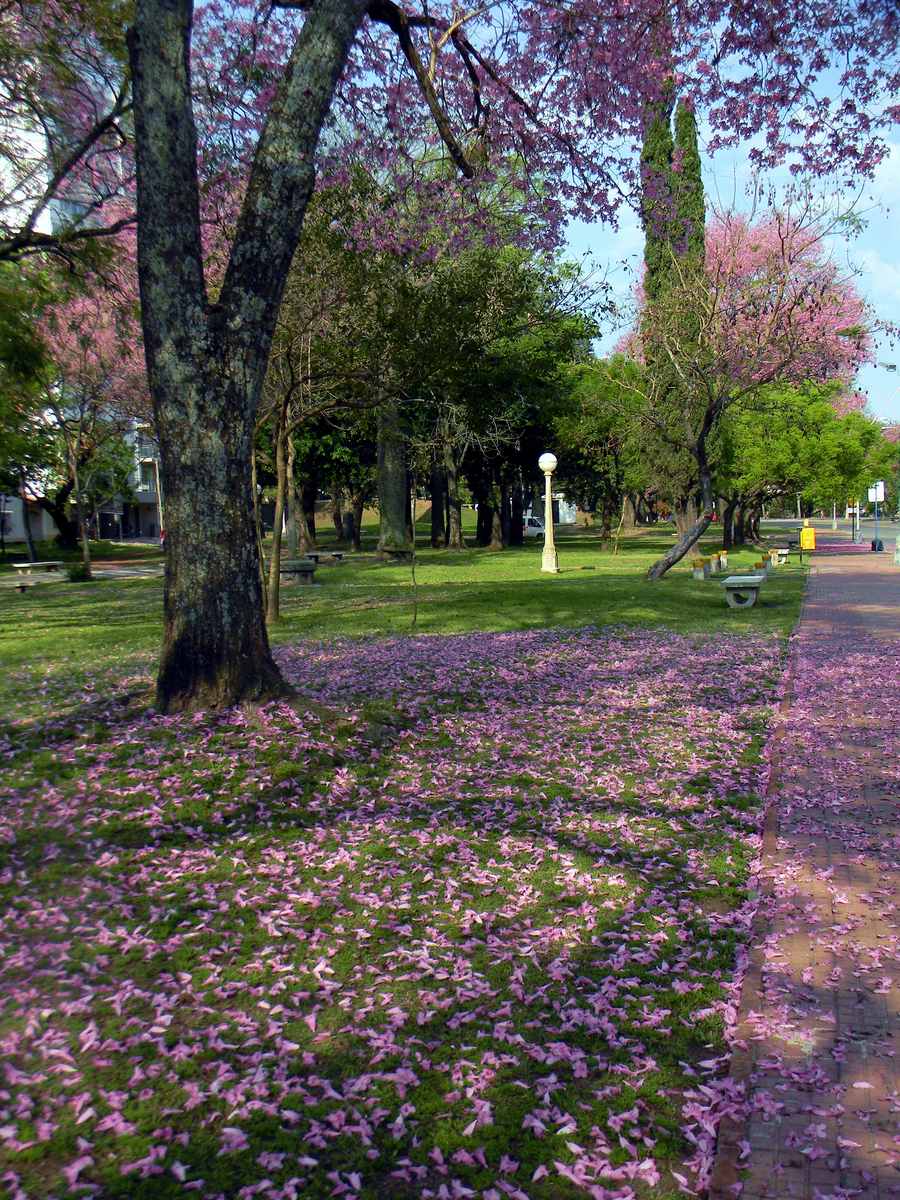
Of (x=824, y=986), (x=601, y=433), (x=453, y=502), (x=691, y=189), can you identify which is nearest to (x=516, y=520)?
(x=453, y=502)

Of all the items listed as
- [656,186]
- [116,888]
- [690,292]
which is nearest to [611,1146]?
[116,888]

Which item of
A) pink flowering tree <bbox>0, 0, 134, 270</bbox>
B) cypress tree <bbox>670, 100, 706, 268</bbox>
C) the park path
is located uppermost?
cypress tree <bbox>670, 100, 706, 268</bbox>

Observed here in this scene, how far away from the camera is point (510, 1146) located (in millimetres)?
2893

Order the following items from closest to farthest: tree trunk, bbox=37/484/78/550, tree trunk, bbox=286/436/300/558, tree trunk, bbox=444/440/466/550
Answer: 1. tree trunk, bbox=286/436/300/558
2. tree trunk, bbox=444/440/466/550
3. tree trunk, bbox=37/484/78/550

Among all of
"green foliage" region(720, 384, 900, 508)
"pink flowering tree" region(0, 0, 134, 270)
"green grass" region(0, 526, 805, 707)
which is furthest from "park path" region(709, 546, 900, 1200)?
"green foliage" region(720, 384, 900, 508)

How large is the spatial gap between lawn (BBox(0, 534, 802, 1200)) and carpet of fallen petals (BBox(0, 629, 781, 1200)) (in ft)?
0.04

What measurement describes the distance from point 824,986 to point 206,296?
5661mm

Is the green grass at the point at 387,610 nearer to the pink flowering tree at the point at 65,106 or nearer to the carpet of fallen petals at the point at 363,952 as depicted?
the carpet of fallen petals at the point at 363,952

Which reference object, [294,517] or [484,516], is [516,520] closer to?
[484,516]

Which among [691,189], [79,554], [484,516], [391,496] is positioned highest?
[691,189]

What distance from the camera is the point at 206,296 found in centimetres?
670

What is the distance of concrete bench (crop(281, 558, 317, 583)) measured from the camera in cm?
2467

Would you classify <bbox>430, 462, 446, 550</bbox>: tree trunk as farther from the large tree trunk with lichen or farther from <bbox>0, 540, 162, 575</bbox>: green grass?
the large tree trunk with lichen

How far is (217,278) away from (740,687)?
10.3 m
